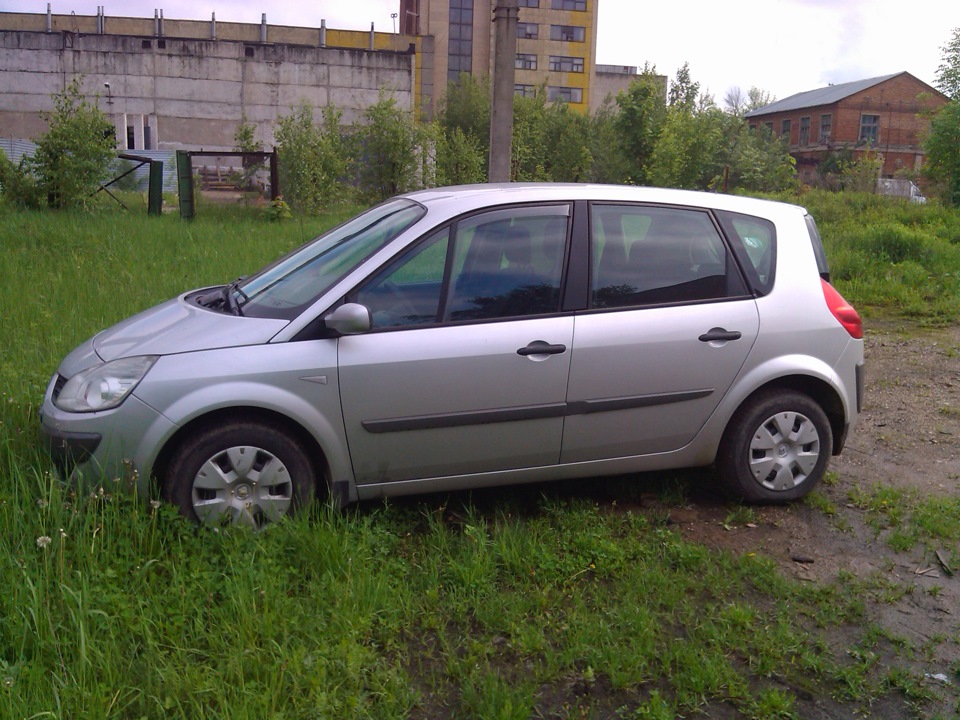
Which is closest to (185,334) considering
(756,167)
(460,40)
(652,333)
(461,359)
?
(461,359)

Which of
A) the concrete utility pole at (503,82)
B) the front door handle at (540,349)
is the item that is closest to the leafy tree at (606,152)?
the concrete utility pole at (503,82)

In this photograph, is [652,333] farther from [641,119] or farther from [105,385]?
[641,119]

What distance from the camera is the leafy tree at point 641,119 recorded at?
43.1 m

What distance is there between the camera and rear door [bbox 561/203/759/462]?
4602 mm

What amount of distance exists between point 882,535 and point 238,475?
323cm

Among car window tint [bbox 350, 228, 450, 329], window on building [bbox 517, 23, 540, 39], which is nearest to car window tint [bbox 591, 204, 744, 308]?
→ car window tint [bbox 350, 228, 450, 329]

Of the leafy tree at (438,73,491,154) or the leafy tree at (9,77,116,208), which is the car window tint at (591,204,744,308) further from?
the leafy tree at (438,73,491,154)

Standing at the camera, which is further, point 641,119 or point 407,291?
point 641,119

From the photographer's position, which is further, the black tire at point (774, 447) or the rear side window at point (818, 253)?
the rear side window at point (818, 253)

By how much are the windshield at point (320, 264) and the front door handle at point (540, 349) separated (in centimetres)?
85

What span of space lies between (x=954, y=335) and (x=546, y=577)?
7.75 m

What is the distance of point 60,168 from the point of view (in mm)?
17688

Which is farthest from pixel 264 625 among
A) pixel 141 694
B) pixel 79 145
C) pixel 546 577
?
pixel 79 145

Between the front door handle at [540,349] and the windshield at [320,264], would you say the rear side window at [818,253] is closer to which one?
the front door handle at [540,349]
